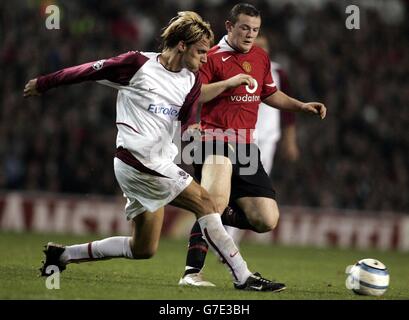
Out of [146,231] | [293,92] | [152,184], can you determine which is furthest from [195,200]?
[293,92]

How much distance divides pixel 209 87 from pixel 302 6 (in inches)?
497

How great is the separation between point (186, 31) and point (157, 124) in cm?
75

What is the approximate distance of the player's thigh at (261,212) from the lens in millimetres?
8477

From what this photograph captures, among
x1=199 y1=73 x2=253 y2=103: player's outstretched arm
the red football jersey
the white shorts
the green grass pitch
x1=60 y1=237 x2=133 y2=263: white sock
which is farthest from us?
the red football jersey

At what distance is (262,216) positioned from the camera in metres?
8.49

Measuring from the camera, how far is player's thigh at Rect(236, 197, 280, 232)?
8477mm

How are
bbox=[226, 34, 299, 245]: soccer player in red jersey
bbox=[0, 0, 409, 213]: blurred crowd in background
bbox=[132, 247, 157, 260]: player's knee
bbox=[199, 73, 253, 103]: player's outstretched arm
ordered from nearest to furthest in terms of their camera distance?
1. bbox=[132, 247, 157, 260]: player's knee
2. bbox=[199, 73, 253, 103]: player's outstretched arm
3. bbox=[226, 34, 299, 245]: soccer player in red jersey
4. bbox=[0, 0, 409, 213]: blurred crowd in background

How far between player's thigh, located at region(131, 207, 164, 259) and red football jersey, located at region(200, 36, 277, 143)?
1.33 meters

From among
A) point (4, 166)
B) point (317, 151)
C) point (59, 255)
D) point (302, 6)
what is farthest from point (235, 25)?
point (302, 6)

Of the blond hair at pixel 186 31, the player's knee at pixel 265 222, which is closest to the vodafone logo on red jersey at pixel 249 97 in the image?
the player's knee at pixel 265 222

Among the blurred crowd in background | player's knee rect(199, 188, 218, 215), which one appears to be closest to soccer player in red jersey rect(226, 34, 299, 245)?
player's knee rect(199, 188, 218, 215)

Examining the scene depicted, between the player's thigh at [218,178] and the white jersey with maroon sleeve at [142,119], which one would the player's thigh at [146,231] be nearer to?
the white jersey with maroon sleeve at [142,119]

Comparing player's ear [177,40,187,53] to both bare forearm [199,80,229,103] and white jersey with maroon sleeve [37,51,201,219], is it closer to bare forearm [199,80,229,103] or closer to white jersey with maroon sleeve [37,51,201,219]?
white jersey with maroon sleeve [37,51,201,219]

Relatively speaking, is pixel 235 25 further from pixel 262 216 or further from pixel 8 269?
pixel 8 269
